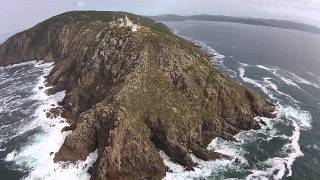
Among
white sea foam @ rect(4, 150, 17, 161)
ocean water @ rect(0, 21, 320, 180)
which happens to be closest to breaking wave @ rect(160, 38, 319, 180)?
ocean water @ rect(0, 21, 320, 180)

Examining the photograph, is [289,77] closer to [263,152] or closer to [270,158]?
[263,152]

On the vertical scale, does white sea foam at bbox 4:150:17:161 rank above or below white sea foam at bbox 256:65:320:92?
below

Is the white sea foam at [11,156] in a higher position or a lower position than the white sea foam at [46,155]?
lower

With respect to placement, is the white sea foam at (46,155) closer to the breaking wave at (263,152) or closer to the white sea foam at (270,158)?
the breaking wave at (263,152)

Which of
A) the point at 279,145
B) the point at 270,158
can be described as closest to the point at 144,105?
the point at 270,158

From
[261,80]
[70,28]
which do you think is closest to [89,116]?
[261,80]

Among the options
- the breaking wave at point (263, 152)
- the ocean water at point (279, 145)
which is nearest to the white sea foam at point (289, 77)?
the ocean water at point (279, 145)

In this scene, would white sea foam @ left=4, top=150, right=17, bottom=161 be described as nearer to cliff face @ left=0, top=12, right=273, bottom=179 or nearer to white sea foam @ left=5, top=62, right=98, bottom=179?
white sea foam @ left=5, top=62, right=98, bottom=179

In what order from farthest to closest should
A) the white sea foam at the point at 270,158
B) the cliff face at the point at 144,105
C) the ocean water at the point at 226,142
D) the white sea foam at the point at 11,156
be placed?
the white sea foam at the point at 11,156 < the ocean water at the point at 226,142 < the white sea foam at the point at 270,158 < the cliff face at the point at 144,105
